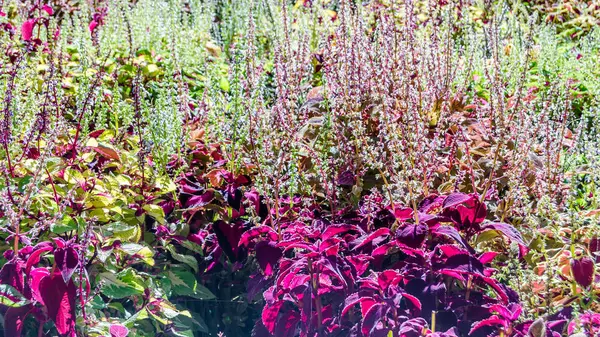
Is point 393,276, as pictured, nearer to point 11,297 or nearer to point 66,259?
point 66,259

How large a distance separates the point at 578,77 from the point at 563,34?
2.15 m

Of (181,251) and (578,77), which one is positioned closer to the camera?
(181,251)

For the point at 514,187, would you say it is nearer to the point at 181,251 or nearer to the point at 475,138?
the point at 475,138

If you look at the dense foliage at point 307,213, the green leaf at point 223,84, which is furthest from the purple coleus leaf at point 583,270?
the green leaf at point 223,84

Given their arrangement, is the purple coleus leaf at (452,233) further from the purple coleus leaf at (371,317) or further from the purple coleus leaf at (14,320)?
the purple coleus leaf at (14,320)

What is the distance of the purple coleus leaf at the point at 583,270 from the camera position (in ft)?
6.49

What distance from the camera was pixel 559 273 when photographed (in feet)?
7.18

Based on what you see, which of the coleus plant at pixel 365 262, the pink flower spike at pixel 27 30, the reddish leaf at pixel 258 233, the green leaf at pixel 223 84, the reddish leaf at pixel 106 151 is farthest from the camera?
the green leaf at pixel 223 84

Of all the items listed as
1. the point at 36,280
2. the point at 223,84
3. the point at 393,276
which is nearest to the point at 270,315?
the point at 393,276

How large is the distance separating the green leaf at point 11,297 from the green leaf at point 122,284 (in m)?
0.25

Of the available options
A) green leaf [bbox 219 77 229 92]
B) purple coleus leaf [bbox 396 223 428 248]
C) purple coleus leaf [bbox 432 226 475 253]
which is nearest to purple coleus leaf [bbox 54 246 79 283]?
purple coleus leaf [bbox 396 223 428 248]

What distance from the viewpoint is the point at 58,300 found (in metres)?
1.97

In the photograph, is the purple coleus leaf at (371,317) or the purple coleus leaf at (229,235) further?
the purple coleus leaf at (229,235)

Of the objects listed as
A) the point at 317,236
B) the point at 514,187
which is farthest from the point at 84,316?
the point at 514,187
